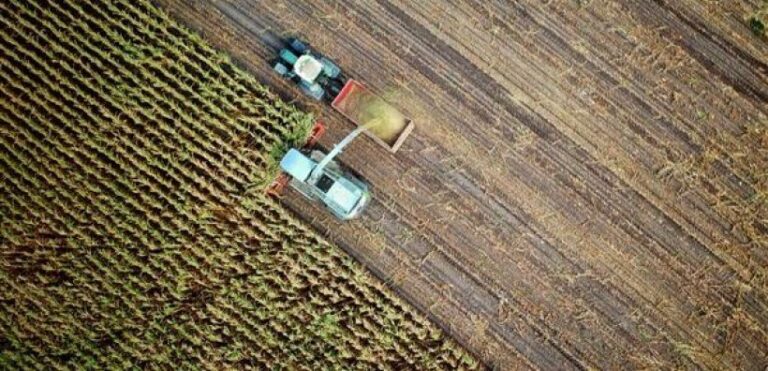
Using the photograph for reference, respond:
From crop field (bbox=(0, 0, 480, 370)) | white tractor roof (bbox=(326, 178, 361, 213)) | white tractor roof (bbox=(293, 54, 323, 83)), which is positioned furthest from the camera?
crop field (bbox=(0, 0, 480, 370))

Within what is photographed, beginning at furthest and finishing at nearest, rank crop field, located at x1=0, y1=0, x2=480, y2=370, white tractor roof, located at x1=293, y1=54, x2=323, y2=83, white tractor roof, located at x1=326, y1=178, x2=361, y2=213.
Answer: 1. crop field, located at x1=0, y1=0, x2=480, y2=370
2. white tractor roof, located at x1=293, y1=54, x2=323, y2=83
3. white tractor roof, located at x1=326, y1=178, x2=361, y2=213

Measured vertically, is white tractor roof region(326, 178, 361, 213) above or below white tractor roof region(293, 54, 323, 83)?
below

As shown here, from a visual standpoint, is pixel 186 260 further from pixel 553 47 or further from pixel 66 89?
pixel 553 47

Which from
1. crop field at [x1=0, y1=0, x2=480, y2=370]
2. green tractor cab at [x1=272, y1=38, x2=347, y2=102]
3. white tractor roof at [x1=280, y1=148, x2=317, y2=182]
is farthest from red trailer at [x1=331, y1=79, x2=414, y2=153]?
white tractor roof at [x1=280, y1=148, x2=317, y2=182]

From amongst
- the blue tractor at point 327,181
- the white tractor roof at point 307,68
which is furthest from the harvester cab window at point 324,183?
the white tractor roof at point 307,68

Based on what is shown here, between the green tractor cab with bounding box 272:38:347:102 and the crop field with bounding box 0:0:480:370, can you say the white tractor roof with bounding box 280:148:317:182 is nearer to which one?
the crop field with bounding box 0:0:480:370

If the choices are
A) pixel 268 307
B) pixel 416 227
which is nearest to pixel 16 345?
pixel 268 307

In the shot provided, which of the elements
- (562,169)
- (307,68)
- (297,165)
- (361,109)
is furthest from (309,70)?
(562,169)
